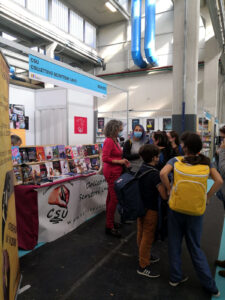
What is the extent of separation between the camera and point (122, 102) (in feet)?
41.0

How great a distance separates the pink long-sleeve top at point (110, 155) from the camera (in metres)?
2.81

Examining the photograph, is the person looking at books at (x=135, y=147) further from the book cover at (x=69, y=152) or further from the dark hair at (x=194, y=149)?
the dark hair at (x=194, y=149)

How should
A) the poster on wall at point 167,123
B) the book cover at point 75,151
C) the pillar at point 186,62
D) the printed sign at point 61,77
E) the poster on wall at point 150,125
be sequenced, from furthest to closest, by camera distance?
1. the poster on wall at point 150,125
2. the poster on wall at point 167,123
3. the pillar at point 186,62
4. the book cover at point 75,151
5. the printed sign at point 61,77

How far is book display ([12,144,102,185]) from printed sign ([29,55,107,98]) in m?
0.94

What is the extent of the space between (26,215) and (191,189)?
5.76 ft

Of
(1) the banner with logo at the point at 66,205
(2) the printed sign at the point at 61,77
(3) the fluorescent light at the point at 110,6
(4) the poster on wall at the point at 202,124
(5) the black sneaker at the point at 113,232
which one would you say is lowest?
(5) the black sneaker at the point at 113,232

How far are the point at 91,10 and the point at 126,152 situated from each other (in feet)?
33.4

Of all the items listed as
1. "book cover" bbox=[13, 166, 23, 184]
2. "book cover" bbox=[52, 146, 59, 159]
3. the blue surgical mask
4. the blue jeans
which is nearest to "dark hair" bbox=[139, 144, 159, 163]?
the blue jeans

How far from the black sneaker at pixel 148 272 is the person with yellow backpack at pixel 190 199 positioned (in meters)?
0.18

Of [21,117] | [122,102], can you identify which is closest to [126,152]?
[21,117]

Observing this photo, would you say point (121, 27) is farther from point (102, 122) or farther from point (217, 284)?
point (217, 284)

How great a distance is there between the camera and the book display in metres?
2.87

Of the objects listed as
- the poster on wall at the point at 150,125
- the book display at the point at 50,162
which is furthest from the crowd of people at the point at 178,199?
the poster on wall at the point at 150,125

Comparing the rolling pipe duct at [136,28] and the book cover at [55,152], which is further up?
the rolling pipe duct at [136,28]
